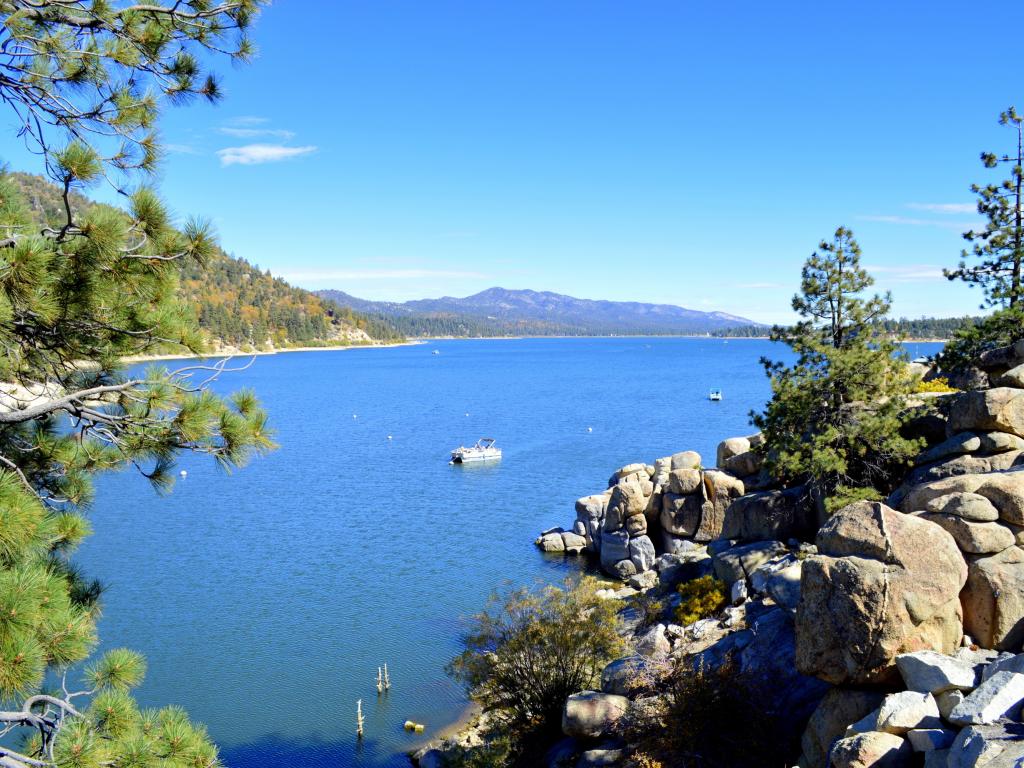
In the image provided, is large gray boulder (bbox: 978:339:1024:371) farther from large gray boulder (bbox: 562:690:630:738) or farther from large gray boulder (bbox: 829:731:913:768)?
large gray boulder (bbox: 829:731:913:768)

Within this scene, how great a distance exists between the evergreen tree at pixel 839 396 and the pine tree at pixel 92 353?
695 inches

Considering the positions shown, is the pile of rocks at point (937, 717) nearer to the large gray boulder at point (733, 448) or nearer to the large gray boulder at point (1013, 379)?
the large gray boulder at point (1013, 379)

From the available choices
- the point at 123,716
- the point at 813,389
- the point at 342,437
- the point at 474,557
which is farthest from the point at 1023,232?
the point at 342,437

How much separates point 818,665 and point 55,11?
12.8 metres

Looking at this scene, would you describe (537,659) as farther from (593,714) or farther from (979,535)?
(979,535)

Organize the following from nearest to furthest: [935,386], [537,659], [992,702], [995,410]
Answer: [992,702]
[537,659]
[995,410]
[935,386]

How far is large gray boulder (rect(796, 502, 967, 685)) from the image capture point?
10375 mm

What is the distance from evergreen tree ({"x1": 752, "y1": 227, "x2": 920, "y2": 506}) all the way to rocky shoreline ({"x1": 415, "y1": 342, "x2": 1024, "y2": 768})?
1239mm

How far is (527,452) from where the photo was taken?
65.2 metres

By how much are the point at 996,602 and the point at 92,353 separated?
13.0 m

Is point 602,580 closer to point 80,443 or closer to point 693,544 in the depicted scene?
point 693,544

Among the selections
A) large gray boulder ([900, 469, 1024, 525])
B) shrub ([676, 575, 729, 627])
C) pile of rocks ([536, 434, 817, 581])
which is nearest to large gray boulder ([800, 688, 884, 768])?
large gray boulder ([900, 469, 1024, 525])

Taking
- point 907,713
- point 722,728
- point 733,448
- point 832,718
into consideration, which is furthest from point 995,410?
point 733,448

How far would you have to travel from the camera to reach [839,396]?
74.4ft
